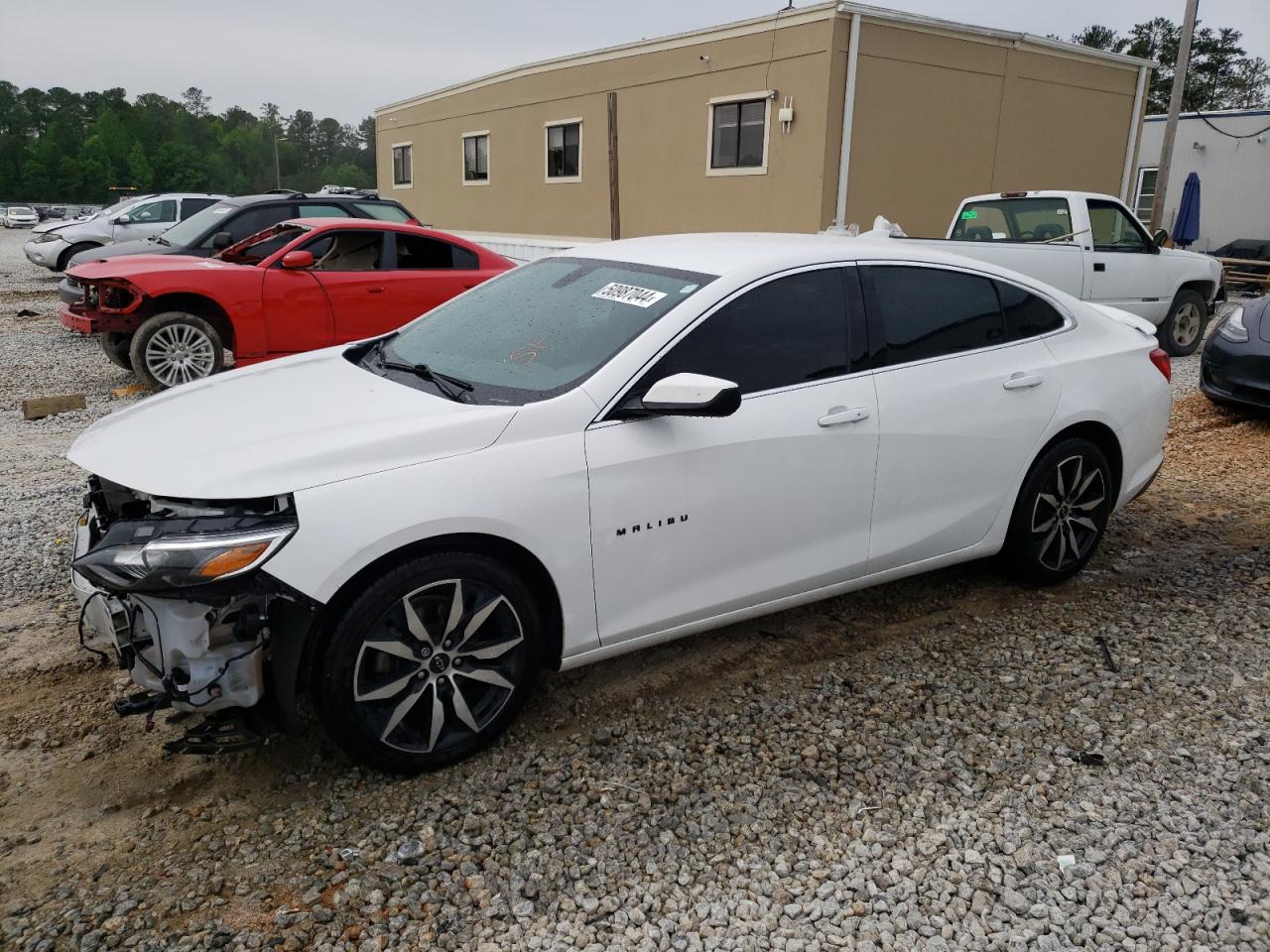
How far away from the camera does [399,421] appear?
2.98m

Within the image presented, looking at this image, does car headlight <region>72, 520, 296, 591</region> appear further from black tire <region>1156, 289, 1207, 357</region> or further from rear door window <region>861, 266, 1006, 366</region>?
black tire <region>1156, 289, 1207, 357</region>

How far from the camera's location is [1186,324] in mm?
11711

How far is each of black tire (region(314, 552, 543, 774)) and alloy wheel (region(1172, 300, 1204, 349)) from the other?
11.2 m

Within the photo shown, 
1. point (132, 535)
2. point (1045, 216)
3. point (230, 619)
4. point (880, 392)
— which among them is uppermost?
point (1045, 216)

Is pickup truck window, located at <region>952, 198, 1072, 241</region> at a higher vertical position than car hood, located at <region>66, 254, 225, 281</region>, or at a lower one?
higher

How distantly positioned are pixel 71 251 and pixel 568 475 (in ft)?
58.8

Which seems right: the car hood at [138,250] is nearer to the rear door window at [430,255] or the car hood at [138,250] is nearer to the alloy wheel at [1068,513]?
the rear door window at [430,255]

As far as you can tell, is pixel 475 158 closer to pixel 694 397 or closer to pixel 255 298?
pixel 255 298

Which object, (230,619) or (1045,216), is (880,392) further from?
(1045,216)

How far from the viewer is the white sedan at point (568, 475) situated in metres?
2.70

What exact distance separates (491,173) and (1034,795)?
841 inches

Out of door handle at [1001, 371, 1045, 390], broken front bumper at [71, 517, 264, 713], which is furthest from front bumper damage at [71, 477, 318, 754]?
door handle at [1001, 371, 1045, 390]

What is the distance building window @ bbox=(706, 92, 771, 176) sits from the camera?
50.5ft


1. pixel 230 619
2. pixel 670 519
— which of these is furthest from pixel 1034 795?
pixel 230 619
